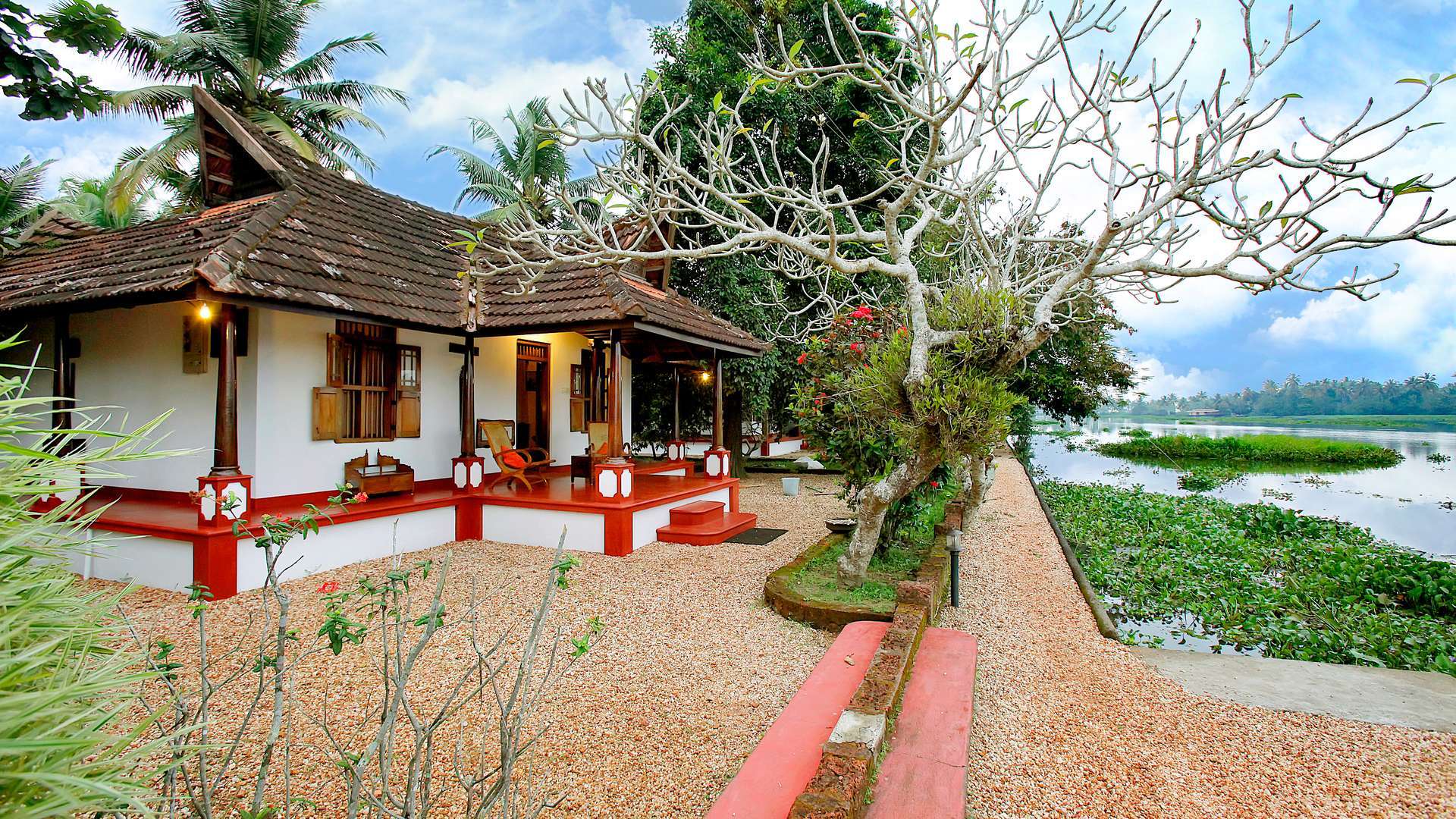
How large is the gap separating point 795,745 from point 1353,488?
2419 centimetres

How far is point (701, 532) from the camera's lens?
8.89m

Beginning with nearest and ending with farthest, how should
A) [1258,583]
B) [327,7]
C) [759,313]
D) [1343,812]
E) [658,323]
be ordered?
1. [1343,812]
2. [1258,583]
3. [658,323]
4. [759,313]
5. [327,7]

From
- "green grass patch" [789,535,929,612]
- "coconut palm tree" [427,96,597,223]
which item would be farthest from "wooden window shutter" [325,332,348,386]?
"coconut palm tree" [427,96,597,223]

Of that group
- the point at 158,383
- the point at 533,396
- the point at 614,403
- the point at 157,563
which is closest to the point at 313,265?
the point at 158,383

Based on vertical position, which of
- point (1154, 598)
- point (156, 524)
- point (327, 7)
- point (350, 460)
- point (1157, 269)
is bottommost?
point (1154, 598)

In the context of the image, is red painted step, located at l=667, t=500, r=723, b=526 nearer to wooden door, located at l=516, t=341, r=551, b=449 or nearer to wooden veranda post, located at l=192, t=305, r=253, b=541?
wooden door, located at l=516, t=341, r=551, b=449

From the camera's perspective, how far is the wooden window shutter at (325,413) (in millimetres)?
8016

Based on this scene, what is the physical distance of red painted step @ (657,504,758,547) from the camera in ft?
28.9

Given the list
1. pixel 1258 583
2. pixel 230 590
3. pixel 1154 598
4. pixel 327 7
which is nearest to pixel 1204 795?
pixel 1154 598

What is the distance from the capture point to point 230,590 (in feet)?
20.6

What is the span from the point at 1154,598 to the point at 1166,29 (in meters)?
5.74

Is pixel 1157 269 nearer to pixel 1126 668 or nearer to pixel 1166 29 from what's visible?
pixel 1166 29

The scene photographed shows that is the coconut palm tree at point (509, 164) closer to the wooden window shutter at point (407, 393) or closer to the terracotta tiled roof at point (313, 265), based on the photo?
the terracotta tiled roof at point (313, 265)

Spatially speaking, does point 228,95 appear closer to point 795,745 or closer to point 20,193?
point 20,193
